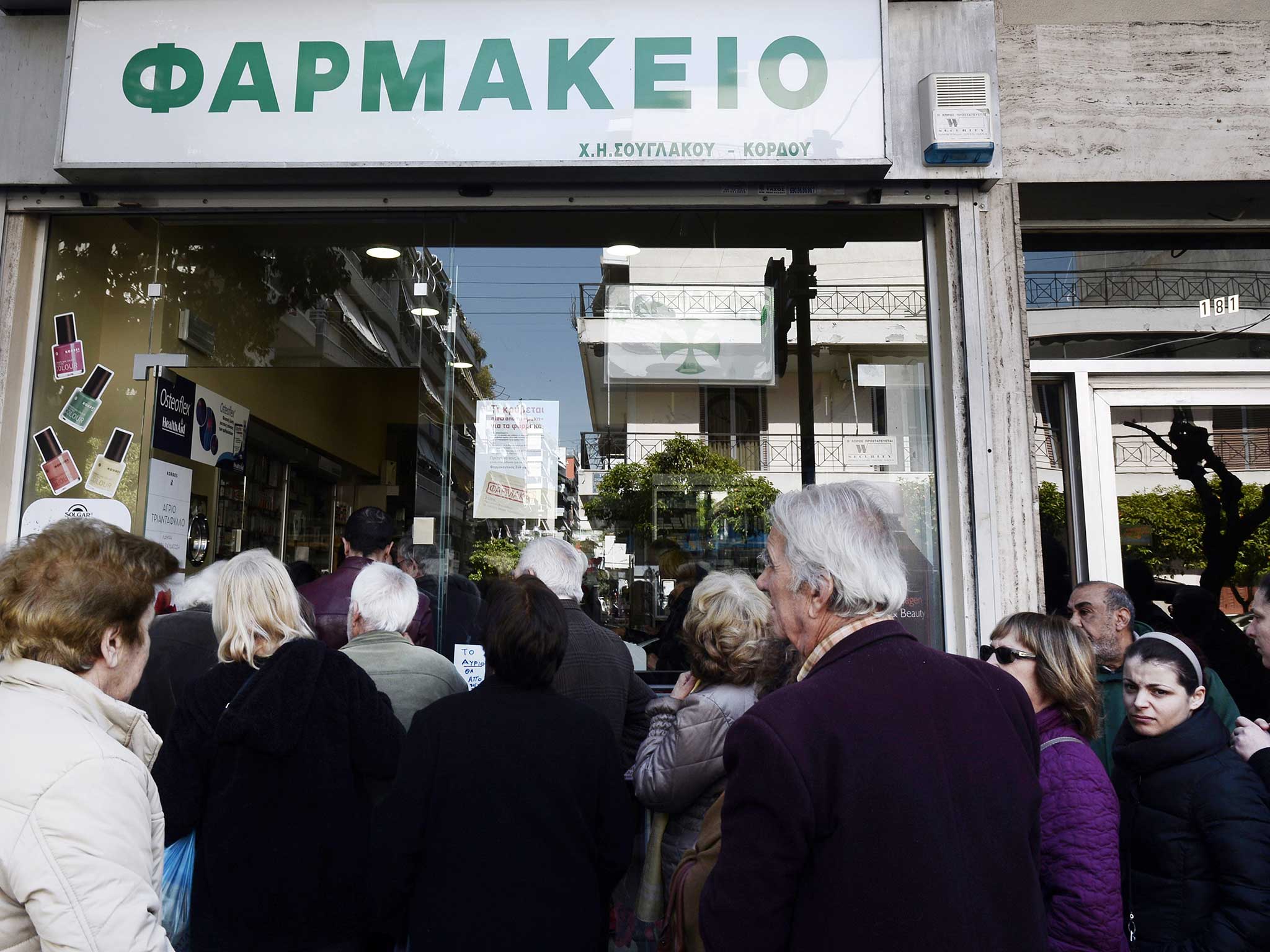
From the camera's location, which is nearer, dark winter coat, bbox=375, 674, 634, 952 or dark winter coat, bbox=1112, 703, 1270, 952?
dark winter coat, bbox=1112, 703, 1270, 952

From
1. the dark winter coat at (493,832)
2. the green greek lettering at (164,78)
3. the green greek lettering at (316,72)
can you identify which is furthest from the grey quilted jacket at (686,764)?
the green greek lettering at (164,78)

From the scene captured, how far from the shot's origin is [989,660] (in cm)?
305

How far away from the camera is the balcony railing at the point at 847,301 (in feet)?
14.9

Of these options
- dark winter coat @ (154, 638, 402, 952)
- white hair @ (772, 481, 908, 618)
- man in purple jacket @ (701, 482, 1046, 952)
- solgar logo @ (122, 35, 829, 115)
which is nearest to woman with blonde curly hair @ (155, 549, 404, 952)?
dark winter coat @ (154, 638, 402, 952)

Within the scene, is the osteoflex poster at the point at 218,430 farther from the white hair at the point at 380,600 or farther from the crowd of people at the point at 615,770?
the white hair at the point at 380,600

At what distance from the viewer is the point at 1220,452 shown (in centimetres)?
479

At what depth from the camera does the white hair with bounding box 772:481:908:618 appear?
1589 millimetres

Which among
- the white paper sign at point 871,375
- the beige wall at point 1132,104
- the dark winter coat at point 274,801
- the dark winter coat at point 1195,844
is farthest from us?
the white paper sign at point 871,375

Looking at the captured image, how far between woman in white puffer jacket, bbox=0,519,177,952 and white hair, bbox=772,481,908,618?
1165 mm

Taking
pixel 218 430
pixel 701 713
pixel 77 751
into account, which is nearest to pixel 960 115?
pixel 701 713

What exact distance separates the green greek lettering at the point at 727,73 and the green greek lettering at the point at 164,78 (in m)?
2.38

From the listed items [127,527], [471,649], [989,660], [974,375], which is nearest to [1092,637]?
[989,660]

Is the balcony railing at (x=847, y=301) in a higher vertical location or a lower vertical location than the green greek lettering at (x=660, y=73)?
lower

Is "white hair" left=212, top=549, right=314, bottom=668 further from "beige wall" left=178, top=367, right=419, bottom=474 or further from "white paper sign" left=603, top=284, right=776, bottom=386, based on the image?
"beige wall" left=178, top=367, right=419, bottom=474
